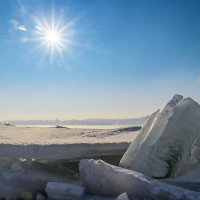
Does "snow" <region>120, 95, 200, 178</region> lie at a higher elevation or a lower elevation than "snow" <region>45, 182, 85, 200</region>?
higher

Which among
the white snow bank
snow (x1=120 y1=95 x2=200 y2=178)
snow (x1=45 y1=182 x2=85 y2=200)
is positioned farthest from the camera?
snow (x1=120 y1=95 x2=200 y2=178)

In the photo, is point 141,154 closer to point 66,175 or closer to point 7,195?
point 66,175

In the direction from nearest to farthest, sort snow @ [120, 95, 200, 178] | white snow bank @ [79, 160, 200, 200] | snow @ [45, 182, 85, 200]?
white snow bank @ [79, 160, 200, 200] < snow @ [45, 182, 85, 200] < snow @ [120, 95, 200, 178]

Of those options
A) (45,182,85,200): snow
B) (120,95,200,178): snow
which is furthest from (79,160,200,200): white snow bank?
(120,95,200,178): snow

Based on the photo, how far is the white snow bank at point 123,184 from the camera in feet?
13.5

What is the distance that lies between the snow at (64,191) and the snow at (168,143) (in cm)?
99

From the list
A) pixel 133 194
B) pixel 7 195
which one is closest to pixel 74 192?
pixel 133 194

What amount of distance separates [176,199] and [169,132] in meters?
1.48

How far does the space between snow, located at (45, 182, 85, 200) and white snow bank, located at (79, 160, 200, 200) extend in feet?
0.70

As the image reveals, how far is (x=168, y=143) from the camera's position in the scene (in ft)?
17.5

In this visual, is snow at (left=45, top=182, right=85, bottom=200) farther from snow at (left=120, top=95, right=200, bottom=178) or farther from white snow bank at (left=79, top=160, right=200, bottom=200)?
snow at (left=120, top=95, right=200, bottom=178)

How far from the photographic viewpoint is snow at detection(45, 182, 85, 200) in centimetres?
454

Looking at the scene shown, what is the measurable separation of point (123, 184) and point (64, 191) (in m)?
0.72

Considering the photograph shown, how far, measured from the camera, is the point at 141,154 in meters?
5.25
